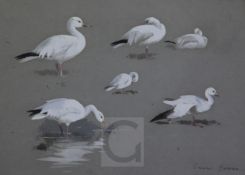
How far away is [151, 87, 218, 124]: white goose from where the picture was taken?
6.08 ft

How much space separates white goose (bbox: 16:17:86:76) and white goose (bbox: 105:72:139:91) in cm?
25

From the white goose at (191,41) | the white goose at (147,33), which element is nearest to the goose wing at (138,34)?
the white goose at (147,33)

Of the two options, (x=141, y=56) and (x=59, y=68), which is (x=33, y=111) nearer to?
(x=59, y=68)

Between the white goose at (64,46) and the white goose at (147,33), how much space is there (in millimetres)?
255

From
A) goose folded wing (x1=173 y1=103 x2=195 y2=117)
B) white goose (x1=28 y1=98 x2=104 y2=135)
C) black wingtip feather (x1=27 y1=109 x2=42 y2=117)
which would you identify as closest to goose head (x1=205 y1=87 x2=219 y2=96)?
goose folded wing (x1=173 y1=103 x2=195 y2=117)

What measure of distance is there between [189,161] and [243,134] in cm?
33

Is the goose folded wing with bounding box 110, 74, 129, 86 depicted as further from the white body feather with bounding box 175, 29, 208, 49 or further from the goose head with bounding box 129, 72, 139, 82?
the white body feather with bounding box 175, 29, 208, 49

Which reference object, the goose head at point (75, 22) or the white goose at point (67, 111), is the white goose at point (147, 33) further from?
the white goose at point (67, 111)

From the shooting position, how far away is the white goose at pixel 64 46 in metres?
1.86

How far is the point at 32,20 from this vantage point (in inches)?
73.8

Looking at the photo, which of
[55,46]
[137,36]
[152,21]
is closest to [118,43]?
[137,36]

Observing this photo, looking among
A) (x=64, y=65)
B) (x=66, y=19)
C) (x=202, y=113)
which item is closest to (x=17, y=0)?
(x=66, y=19)

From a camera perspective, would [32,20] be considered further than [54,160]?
Yes

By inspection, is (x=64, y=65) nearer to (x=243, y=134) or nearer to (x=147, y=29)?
(x=147, y=29)
